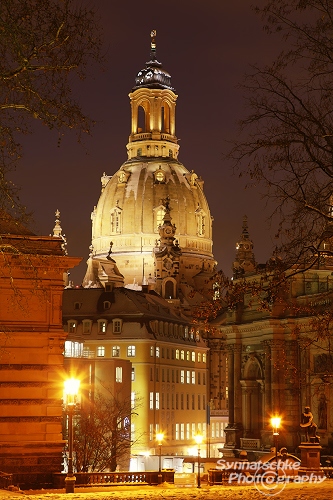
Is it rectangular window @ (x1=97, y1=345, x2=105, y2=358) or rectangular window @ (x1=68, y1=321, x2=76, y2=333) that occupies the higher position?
rectangular window @ (x1=68, y1=321, x2=76, y2=333)

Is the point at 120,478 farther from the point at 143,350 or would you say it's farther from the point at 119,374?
the point at 143,350

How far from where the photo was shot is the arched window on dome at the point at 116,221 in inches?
7653

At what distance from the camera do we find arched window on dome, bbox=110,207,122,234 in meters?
194

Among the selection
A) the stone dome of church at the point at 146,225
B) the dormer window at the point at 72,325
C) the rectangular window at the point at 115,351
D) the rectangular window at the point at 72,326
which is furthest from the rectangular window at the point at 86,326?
the stone dome of church at the point at 146,225

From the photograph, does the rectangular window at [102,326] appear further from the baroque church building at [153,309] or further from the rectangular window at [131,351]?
the rectangular window at [131,351]

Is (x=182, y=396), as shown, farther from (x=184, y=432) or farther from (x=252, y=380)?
(x=252, y=380)

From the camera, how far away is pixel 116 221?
194875 millimetres

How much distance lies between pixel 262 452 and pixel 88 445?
15074mm

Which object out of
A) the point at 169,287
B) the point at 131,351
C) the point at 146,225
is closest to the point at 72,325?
the point at 131,351

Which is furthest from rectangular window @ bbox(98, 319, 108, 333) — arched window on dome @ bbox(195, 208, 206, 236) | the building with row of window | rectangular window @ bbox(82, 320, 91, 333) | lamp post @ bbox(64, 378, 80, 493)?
lamp post @ bbox(64, 378, 80, 493)

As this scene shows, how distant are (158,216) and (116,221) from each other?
303 inches

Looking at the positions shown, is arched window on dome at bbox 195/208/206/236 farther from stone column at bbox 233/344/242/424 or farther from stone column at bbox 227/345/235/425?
stone column at bbox 233/344/242/424

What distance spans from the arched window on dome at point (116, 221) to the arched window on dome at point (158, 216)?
6.43 metres

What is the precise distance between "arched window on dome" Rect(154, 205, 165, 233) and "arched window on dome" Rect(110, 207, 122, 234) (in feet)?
21.1
